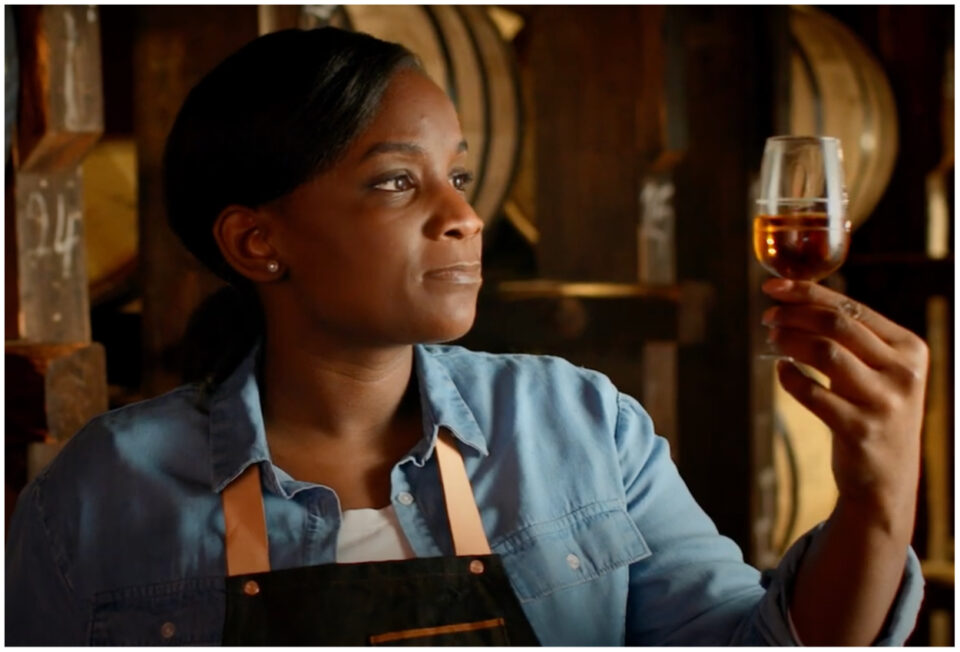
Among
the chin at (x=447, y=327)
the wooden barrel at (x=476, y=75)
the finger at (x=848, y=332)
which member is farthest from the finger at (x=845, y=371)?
the wooden barrel at (x=476, y=75)

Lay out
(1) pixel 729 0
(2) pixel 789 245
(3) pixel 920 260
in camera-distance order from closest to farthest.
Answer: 1. (2) pixel 789 245
2. (1) pixel 729 0
3. (3) pixel 920 260

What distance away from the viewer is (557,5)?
2750mm

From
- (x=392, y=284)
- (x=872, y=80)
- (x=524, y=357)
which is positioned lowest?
(x=524, y=357)

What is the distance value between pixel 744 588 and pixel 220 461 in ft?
2.00

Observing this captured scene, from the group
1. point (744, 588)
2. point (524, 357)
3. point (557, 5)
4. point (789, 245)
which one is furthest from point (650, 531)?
point (557, 5)

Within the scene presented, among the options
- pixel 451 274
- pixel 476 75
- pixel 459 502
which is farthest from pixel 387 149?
pixel 476 75

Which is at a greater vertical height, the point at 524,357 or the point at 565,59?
the point at 565,59

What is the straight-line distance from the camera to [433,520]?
149 centimetres

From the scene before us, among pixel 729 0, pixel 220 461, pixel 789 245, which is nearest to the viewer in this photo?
pixel 789 245

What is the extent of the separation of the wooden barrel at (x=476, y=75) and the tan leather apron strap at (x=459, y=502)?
109cm

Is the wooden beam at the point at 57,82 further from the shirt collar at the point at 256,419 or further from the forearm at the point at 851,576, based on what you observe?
the forearm at the point at 851,576

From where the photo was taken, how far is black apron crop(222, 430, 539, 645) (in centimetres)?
141

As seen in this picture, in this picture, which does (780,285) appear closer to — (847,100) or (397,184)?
(397,184)

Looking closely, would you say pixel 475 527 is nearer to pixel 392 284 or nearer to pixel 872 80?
pixel 392 284
